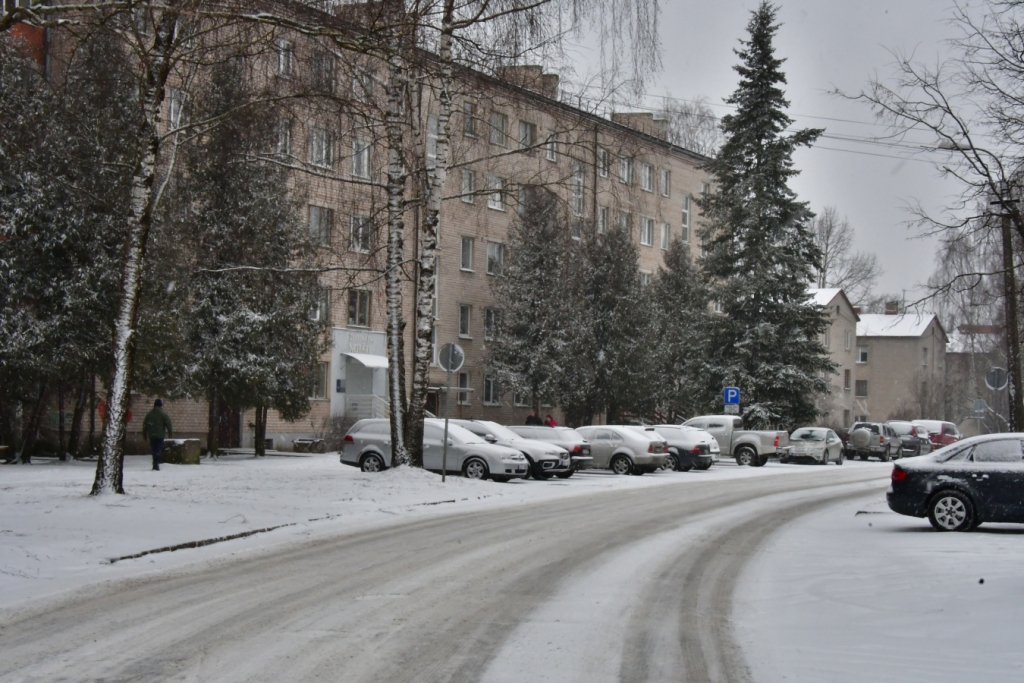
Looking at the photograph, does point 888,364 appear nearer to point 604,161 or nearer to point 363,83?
point 604,161

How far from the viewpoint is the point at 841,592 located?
11.0 m

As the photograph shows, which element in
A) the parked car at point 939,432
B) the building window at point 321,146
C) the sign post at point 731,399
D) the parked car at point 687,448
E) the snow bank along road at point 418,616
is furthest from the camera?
the parked car at point 939,432

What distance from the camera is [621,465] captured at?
33.8 meters

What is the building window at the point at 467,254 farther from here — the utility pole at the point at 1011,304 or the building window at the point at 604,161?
the building window at the point at 604,161

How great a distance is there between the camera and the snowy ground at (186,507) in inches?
483

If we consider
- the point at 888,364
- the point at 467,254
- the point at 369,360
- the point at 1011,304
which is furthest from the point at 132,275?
the point at 888,364

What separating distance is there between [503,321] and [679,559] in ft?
125

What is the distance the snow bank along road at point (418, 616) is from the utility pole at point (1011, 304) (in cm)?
616

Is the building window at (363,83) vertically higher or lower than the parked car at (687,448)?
higher

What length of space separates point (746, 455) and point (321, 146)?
918 inches

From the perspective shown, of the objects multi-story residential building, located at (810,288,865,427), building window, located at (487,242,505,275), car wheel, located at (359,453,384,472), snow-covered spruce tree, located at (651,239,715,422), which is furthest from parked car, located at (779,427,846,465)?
A: multi-story residential building, located at (810,288,865,427)

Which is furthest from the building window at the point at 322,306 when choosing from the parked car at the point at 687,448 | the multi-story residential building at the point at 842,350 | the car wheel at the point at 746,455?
the multi-story residential building at the point at 842,350

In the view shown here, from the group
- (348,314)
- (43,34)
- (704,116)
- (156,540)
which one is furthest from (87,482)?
(704,116)

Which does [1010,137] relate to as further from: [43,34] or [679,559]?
[43,34]
